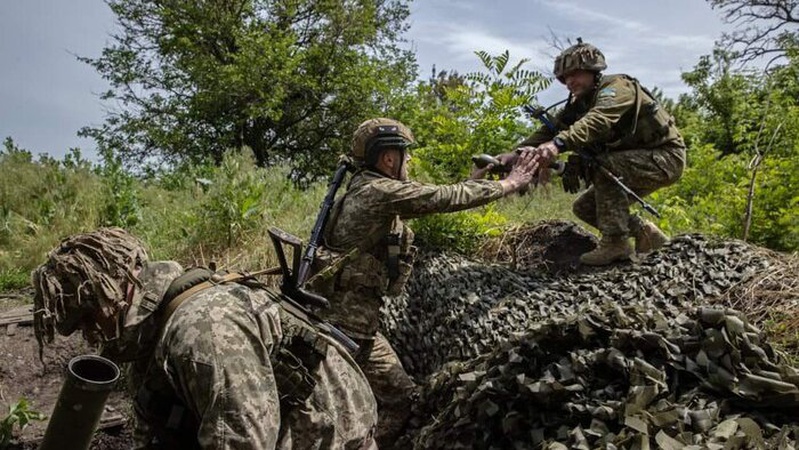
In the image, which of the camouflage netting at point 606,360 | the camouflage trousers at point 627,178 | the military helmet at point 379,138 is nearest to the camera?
the camouflage netting at point 606,360

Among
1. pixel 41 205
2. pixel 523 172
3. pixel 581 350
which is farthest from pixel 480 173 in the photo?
pixel 41 205

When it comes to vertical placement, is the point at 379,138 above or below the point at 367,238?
above

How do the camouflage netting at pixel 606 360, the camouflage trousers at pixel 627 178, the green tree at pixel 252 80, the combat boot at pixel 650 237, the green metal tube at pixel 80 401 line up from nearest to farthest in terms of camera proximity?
1. the green metal tube at pixel 80 401
2. the camouflage netting at pixel 606 360
3. the camouflage trousers at pixel 627 178
4. the combat boot at pixel 650 237
5. the green tree at pixel 252 80

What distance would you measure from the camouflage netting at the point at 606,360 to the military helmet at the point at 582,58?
1.52m

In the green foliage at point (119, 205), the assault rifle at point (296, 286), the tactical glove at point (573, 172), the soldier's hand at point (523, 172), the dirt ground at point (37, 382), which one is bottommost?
the dirt ground at point (37, 382)

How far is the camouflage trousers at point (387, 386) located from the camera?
4.36m

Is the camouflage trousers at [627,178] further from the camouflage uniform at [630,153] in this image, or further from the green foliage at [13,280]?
the green foliage at [13,280]

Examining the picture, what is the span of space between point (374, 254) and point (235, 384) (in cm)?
225

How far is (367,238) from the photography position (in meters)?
4.36

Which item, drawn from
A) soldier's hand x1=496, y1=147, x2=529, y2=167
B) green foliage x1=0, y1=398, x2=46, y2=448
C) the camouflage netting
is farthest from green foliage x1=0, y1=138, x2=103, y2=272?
soldier's hand x1=496, y1=147, x2=529, y2=167

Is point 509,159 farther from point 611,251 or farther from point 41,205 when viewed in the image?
point 41,205

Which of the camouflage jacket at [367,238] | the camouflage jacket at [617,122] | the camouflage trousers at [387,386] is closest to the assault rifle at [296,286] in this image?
the camouflage jacket at [367,238]

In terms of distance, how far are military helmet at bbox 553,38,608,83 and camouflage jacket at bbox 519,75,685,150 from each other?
0.45ft

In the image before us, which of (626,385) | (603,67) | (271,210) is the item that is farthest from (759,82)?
(626,385)
